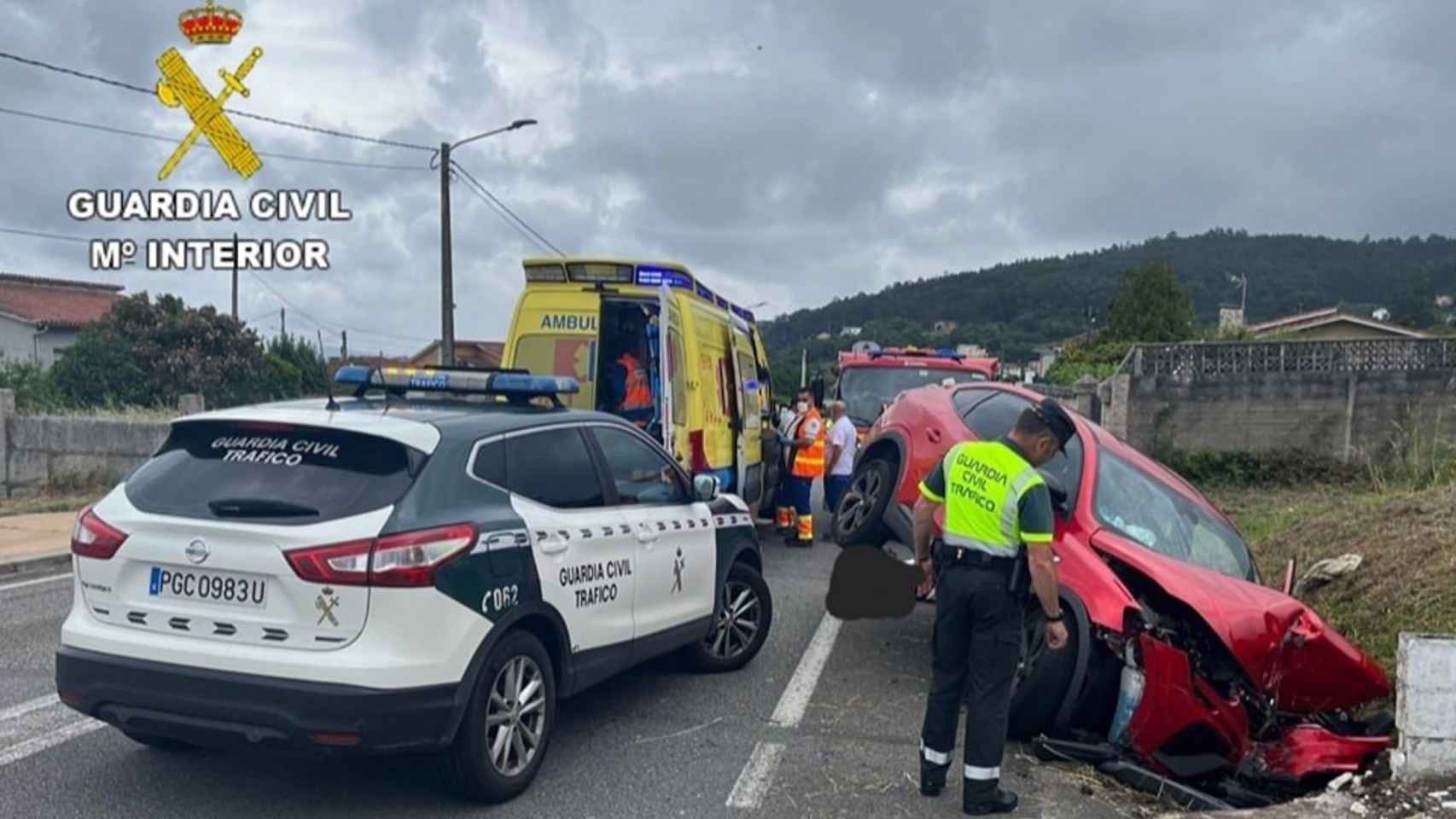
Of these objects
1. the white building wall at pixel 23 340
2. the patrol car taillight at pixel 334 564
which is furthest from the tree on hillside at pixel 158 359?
the patrol car taillight at pixel 334 564

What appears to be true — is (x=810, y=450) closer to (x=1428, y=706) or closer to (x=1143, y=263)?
(x=1428, y=706)

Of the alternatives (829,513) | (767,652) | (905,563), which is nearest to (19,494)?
(829,513)

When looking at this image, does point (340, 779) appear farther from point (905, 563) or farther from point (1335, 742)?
point (1335, 742)

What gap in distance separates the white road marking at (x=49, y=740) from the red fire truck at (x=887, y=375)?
10595mm

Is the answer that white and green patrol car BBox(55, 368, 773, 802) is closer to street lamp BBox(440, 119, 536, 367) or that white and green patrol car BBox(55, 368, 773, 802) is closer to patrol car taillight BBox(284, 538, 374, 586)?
patrol car taillight BBox(284, 538, 374, 586)

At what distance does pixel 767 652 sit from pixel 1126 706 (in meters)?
2.71

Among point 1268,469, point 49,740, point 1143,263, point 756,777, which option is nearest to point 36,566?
point 49,740

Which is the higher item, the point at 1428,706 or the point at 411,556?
the point at 411,556

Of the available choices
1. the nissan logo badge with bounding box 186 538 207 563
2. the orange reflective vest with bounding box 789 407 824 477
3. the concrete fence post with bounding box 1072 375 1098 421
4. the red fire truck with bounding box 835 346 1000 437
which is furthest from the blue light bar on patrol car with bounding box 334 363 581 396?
the concrete fence post with bounding box 1072 375 1098 421

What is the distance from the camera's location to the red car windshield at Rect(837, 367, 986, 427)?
15.6m

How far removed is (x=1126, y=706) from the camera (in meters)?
5.70

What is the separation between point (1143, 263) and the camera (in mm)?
62125

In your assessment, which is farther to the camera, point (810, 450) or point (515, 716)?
point (810, 450)

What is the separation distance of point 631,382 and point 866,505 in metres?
3.90
